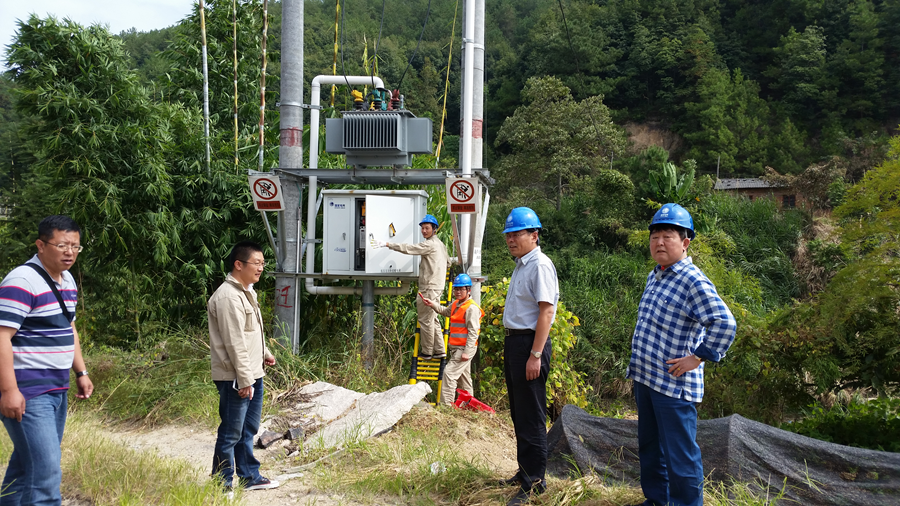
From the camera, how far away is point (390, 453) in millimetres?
4809

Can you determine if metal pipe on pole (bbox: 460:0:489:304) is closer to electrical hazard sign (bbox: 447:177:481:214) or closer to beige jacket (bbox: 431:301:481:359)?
electrical hazard sign (bbox: 447:177:481:214)

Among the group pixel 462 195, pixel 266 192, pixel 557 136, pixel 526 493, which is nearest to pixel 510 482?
pixel 526 493

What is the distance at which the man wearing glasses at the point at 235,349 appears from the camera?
3.94 meters

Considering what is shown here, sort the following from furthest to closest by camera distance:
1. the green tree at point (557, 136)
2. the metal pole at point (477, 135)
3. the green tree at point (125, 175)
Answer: the green tree at point (557, 136)
the green tree at point (125, 175)
the metal pole at point (477, 135)

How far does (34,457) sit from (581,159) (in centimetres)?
2733

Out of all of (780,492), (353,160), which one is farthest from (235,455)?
(353,160)

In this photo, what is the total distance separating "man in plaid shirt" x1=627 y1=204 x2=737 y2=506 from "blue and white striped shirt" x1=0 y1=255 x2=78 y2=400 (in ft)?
9.65

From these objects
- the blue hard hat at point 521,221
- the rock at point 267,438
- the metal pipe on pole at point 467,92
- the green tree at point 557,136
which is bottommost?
the rock at point 267,438

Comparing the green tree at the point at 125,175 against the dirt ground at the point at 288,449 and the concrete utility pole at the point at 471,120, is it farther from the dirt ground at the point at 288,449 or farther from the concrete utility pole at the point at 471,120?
the concrete utility pole at the point at 471,120

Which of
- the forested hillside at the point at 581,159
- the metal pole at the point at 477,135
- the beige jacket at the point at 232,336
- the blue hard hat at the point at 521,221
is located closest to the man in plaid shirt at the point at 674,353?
the blue hard hat at the point at 521,221

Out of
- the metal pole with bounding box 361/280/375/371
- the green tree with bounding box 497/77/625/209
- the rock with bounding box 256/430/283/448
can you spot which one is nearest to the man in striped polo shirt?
the rock with bounding box 256/430/283/448

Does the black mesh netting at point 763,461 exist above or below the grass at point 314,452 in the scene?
above

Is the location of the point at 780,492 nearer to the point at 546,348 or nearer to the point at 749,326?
the point at 546,348

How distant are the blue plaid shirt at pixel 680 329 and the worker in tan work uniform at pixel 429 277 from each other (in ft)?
12.7
